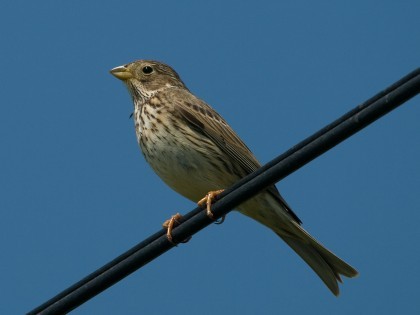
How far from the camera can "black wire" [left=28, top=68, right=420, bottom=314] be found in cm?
404

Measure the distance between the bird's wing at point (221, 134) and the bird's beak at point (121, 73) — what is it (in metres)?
1.05

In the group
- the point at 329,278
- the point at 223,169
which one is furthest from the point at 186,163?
the point at 329,278

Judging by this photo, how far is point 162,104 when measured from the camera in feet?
25.8

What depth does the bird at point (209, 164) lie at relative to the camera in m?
7.16

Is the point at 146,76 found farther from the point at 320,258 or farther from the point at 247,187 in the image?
the point at 247,187

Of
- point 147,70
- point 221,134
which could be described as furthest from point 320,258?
point 147,70

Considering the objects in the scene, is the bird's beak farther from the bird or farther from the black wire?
the black wire

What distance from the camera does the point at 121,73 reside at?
891 centimetres

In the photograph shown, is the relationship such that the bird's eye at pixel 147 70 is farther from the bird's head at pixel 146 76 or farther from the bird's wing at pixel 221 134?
the bird's wing at pixel 221 134

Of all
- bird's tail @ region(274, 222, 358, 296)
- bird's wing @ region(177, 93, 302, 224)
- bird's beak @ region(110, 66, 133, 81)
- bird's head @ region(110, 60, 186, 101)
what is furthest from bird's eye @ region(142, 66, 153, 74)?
bird's tail @ region(274, 222, 358, 296)

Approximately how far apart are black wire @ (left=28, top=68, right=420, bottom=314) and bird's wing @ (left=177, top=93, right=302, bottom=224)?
2.30 metres

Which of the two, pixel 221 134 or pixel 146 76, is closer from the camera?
pixel 221 134

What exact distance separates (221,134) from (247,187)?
120 inches

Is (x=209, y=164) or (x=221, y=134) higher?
A: (x=221, y=134)
